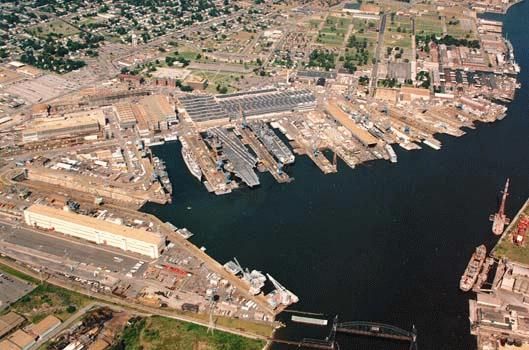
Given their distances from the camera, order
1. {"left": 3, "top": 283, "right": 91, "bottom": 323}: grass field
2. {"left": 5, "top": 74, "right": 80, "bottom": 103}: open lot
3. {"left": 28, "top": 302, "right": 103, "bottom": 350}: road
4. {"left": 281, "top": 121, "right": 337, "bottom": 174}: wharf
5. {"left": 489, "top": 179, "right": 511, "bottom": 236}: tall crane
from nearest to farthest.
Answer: {"left": 28, "top": 302, "right": 103, "bottom": 350}: road, {"left": 3, "top": 283, "right": 91, "bottom": 323}: grass field, {"left": 489, "top": 179, "right": 511, "bottom": 236}: tall crane, {"left": 281, "top": 121, "right": 337, "bottom": 174}: wharf, {"left": 5, "top": 74, "right": 80, "bottom": 103}: open lot

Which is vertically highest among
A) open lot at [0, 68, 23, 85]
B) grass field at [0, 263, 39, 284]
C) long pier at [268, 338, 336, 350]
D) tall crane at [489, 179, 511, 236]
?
tall crane at [489, 179, 511, 236]

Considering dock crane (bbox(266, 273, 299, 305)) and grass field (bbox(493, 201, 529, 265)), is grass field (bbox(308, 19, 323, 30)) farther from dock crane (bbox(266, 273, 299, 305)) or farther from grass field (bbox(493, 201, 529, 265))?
dock crane (bbox(266, 273, 299, 305))

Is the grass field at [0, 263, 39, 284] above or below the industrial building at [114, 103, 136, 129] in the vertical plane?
below

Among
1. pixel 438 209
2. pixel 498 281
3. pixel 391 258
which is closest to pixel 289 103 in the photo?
pixel 438 209

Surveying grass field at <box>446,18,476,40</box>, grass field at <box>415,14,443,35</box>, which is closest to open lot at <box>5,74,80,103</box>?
grass field at <box>415,14,443,35</box>

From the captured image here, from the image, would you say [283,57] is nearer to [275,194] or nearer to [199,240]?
[275,194]

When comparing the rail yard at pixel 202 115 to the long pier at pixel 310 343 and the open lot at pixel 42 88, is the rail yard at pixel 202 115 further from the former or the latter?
the long pier at pixel 310 343
